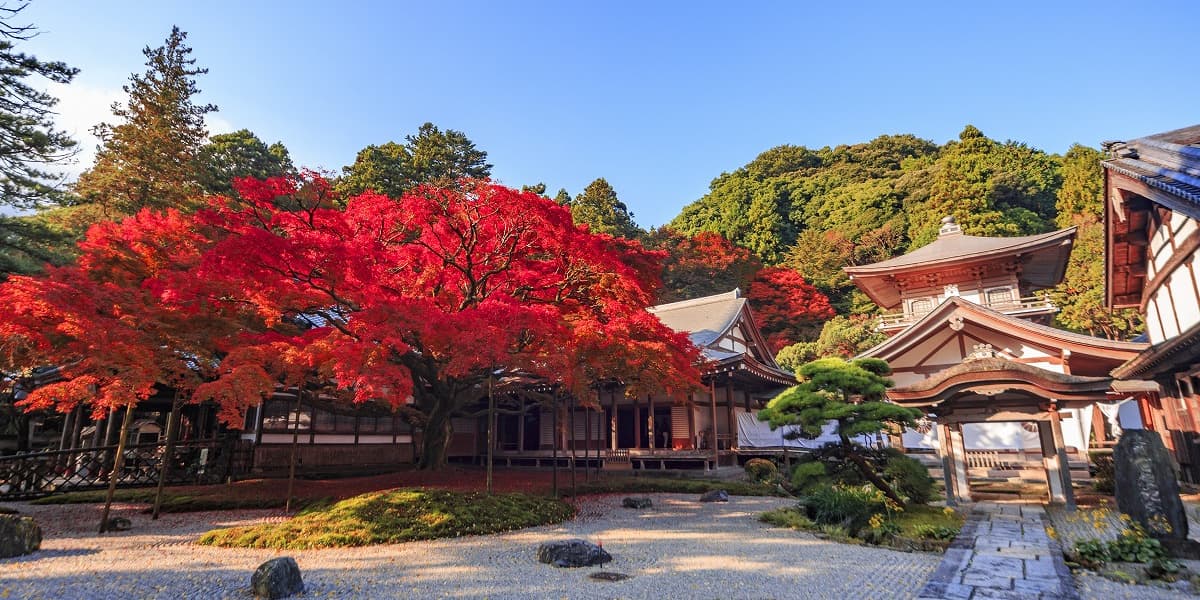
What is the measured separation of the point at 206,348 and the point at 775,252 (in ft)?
138

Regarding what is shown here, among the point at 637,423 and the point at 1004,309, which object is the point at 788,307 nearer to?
the point at 1004,309

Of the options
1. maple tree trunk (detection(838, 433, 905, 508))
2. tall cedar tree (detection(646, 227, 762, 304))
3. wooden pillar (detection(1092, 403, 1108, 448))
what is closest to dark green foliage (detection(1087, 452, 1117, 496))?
wooden pillar (detection(1092, 403, 1108, 448))

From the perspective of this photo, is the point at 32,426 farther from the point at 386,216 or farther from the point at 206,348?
the point at 386,216

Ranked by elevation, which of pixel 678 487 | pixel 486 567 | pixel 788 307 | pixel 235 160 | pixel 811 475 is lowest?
pixel 678 487

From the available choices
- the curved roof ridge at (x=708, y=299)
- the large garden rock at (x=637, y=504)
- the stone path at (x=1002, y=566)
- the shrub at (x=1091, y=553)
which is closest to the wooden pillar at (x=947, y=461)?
the stone path at (x=1002, y=566)

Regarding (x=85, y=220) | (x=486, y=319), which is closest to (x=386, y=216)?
(x=486, y=319)

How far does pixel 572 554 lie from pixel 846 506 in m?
5.07

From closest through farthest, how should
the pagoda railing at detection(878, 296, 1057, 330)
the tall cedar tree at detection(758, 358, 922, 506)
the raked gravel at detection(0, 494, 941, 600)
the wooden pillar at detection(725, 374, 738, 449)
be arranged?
the raked gravel at detection(0, 494, 941, 600) < the tall cedar tree at detection(758, 358, 922, 506) < the wooden pillar at detection(725, 374, 738, 449) < the pagoda railing at detection(878, 296, 1057, 330)

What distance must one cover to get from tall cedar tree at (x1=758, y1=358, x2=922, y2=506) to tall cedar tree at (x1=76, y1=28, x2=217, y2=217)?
983 inches

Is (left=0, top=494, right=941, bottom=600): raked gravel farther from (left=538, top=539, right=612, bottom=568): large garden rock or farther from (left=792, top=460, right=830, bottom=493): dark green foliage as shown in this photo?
(left=792, top=460, right=830, bottom=493): dark green foliage

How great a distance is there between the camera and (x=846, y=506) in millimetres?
9094

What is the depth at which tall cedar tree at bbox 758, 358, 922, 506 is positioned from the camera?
9766 millimetres

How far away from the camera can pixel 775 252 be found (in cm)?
4569

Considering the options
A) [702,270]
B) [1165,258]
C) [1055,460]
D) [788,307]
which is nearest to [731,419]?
[1055,460]
